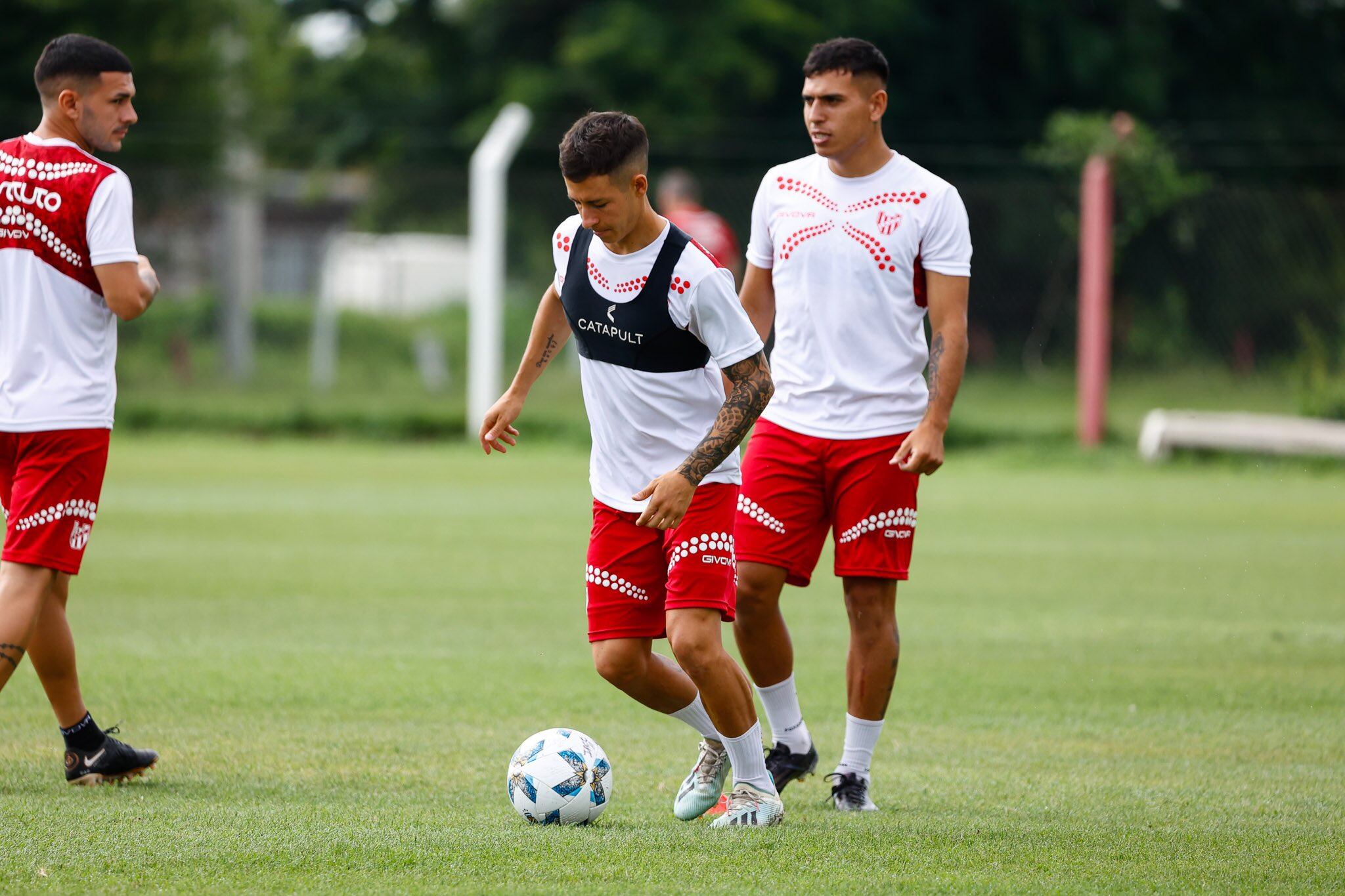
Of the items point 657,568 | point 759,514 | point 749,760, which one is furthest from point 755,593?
point 749,760

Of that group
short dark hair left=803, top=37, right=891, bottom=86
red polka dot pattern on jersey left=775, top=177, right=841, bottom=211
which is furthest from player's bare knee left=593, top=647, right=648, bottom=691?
short dark hair left=803, top=37, right=891, bottom=86

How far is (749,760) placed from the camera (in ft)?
15.4

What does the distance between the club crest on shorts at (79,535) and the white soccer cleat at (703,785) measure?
2.02 m

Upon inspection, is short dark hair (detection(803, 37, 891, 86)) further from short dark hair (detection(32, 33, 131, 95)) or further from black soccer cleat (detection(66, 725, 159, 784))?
black soccer cleat (detection(66, 725, 159, 784))

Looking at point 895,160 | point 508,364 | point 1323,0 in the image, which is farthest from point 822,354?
point 1323,0


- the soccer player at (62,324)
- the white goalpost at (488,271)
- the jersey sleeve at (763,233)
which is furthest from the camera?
the white goalpost at (488,271)

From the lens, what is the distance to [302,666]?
6.87 meters

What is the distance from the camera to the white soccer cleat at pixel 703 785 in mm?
4750

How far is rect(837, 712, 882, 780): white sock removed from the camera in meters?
5.01

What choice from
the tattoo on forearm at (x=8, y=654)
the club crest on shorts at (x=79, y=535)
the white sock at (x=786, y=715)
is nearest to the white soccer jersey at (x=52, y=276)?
the club crest on shorts at (x=79, y=535)

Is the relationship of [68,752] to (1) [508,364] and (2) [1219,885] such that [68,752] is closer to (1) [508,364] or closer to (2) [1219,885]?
(2) [1219,885]

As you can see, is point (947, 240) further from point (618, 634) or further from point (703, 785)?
point (703, 785)

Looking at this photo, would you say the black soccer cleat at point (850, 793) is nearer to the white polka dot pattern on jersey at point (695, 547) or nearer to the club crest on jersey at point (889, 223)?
the white polka dot pattern on jersey at point (695, 547)

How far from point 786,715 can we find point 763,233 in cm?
164
